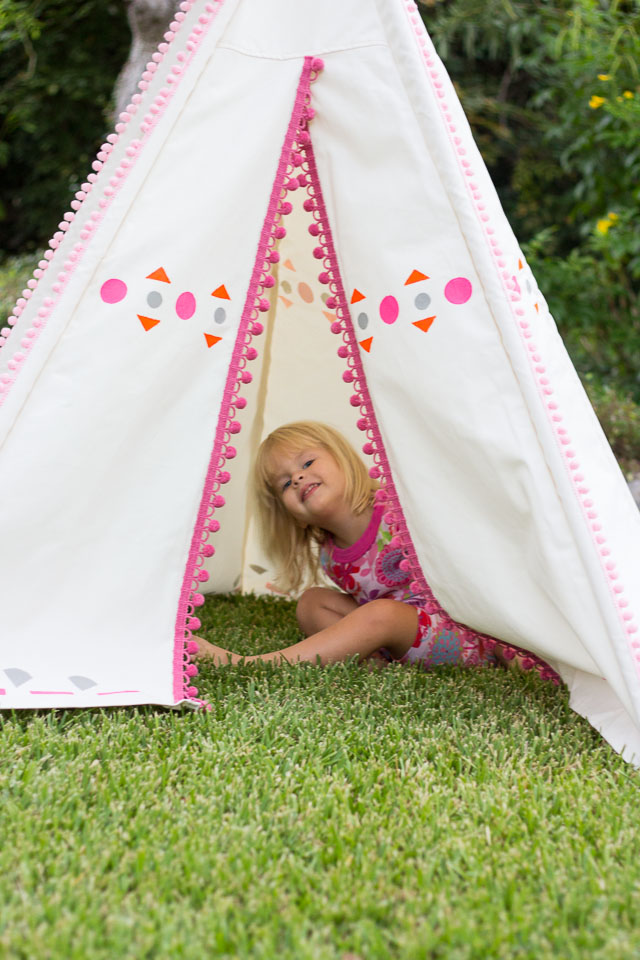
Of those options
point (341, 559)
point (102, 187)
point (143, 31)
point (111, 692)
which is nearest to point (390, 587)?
point (341, 559)

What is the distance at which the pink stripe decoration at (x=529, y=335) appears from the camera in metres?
1.66

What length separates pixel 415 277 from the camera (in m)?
1.92

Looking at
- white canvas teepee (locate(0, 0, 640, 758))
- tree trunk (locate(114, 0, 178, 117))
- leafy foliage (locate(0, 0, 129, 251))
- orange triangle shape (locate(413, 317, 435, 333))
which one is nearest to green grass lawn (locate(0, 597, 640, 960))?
white canvas teepee (locate(0, 0, 640, 758))

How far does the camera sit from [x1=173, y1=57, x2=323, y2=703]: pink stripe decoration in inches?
78.2

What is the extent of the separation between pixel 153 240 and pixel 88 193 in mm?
169

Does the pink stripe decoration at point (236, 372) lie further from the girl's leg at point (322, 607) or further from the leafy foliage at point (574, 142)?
the leafy foliage at point (574, 142)

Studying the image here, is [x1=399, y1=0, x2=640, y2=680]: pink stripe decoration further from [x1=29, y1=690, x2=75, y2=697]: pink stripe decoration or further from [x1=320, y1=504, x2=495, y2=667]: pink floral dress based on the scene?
[x1=29, y1=690, x2=75, y2=697]: pink stripe decoration

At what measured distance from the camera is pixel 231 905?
1.18 m

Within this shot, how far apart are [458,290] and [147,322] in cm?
64

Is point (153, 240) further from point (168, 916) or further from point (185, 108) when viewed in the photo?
point (168, 916)

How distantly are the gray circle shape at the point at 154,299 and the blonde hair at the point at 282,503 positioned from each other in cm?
65

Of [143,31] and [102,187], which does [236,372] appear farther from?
[143,31]

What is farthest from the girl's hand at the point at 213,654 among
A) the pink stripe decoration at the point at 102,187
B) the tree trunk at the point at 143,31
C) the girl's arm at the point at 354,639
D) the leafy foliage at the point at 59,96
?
the leafy foliage at the point at 59,96

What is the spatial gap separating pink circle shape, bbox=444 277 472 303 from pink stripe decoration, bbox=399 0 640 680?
0.07m
